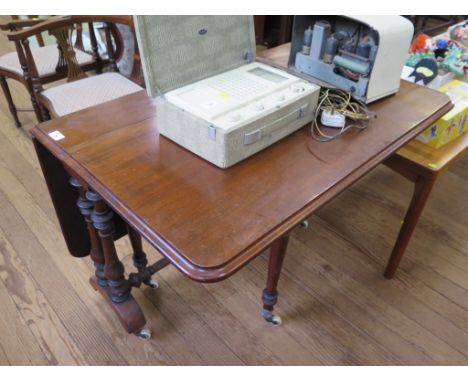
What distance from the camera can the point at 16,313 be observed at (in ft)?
4.54

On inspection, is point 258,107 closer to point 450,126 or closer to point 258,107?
point 258,107

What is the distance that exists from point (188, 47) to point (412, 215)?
3.06ft

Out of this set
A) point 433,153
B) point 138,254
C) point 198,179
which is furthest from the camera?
point 138,254

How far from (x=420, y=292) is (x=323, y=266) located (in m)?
0.38

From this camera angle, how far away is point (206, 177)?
835 mm

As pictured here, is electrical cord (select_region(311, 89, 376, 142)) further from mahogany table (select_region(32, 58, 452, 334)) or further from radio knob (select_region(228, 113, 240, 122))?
radio knob (select_region(228, 113, 240, 122))

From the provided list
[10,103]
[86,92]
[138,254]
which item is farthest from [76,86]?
[138,254]

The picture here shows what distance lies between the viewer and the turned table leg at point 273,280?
44.4 inches

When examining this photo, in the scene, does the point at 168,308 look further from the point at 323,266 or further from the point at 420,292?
the point at 420,292

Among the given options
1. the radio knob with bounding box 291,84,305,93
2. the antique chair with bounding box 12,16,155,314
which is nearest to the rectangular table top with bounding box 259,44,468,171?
the radio knob with bounding box 291,84,305,93

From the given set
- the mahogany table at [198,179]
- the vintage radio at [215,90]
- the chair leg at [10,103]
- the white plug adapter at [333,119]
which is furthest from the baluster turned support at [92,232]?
the chair leg at [10,103]

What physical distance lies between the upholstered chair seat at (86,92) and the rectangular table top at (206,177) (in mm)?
763

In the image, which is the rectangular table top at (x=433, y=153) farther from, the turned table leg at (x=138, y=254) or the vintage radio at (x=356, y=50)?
the turned table leg at (x=138, y=254)

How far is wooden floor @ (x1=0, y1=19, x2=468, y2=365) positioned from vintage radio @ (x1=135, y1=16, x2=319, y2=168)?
74 centimetres
